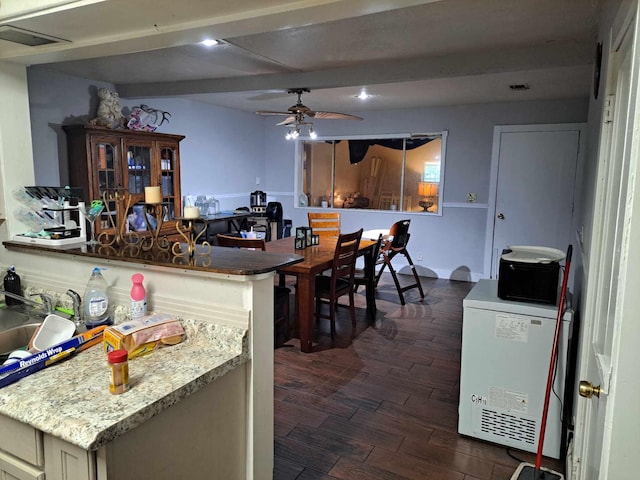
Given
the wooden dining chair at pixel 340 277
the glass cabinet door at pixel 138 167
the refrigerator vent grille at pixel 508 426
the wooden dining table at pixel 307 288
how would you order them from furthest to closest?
the glass cabinet door at pixel 138 167
the wooden dining chair at pixel 340 277
the wooden dining table at pixel 307 288
the refrigerator vent grille at pixel 508 426

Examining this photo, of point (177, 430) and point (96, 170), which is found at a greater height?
point (96, 170)

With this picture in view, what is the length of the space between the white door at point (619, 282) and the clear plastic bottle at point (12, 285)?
90.2 inches

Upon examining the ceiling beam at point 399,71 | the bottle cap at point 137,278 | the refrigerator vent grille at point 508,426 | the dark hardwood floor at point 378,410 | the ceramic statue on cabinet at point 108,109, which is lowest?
the dark hardwood floor at point 378,410

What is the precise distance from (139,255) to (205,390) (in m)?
→ 0.64

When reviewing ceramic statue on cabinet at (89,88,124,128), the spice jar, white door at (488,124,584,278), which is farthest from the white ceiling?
the spice jar

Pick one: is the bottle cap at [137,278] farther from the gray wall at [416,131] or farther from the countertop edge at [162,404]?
the gray wall at [416,131]

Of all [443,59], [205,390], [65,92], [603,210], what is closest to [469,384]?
[603,210]

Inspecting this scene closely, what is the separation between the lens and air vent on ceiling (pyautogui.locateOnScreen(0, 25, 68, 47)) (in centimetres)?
177

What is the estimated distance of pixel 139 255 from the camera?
5.80 feet

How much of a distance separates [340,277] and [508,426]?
6.24ft

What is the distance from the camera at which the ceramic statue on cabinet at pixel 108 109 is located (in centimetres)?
438

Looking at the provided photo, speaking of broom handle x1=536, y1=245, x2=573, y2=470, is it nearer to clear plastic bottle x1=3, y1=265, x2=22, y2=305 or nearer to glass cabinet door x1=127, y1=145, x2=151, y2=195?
clear plastic bottle x1=3, y1=265, x2=22, y2=305

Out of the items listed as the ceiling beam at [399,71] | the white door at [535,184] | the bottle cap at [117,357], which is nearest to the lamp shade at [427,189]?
the white door at [535,184]

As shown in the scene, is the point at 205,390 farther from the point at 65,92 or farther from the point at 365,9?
the point at 65,92
